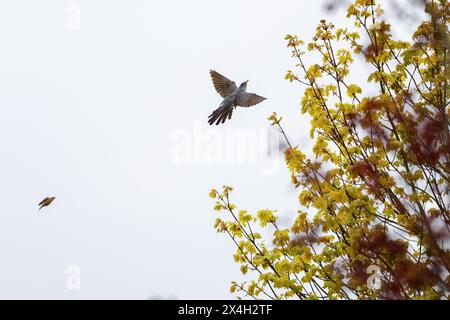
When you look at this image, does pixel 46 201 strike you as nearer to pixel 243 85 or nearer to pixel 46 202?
pixel 46 202

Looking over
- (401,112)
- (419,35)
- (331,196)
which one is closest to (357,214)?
(331,196)

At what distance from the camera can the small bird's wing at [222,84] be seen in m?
11.0

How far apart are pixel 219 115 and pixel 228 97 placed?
43 cm

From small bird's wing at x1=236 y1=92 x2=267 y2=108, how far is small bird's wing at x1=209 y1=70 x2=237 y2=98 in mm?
306

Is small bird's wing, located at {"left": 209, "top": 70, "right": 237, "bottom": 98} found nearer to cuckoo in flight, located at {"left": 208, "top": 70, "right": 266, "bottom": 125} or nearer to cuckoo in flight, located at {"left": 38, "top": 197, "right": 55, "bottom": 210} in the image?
cuckoo in flight, located at {"left": 208, "top": 70, "right": 266, "bottom": 125}

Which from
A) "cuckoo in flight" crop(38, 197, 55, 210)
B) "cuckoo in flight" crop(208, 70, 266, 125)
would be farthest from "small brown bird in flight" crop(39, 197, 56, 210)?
"cuckoo in flight" crop(208, 70, 266, 125)

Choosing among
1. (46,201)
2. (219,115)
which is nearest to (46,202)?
(46,201)

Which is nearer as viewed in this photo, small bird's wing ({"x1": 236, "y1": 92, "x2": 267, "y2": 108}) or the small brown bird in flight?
the small brown bird in flight

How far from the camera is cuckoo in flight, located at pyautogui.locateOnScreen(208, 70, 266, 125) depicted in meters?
10.6

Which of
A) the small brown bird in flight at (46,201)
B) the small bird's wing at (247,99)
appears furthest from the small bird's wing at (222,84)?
the small brown bird in flight at (46,201)

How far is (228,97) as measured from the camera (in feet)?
35.3

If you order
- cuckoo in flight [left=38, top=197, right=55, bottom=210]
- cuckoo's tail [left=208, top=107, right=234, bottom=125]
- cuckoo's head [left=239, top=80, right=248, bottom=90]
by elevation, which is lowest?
cuckoo in flight [left=38, top=197, right=55, bottom=210]
